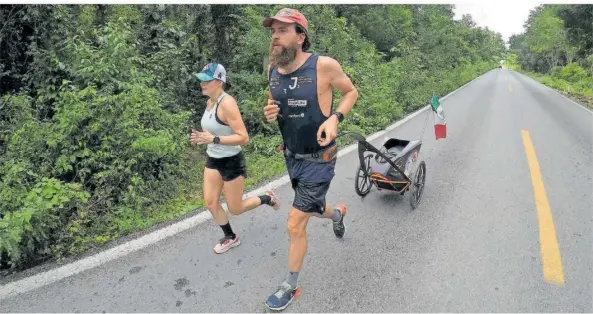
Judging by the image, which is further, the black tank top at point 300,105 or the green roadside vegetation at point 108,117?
the green roadside vegetation at point 108,117

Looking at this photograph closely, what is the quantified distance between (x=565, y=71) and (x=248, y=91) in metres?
40.1

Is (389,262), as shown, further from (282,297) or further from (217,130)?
(217,130)

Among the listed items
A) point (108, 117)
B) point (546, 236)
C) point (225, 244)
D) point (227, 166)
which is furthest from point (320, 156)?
point (108, 117)

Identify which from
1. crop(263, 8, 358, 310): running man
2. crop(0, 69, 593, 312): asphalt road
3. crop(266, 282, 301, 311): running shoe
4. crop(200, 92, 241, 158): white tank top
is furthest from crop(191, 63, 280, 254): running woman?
crop(266, 282, 301, 311): running shoe

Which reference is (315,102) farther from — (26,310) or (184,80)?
(184,80)

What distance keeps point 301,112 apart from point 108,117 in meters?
3.07

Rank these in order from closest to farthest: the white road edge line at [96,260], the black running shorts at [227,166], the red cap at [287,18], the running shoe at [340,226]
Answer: the red cap at [287,18] → the white road edge line at [96,260] → the black running shorts at [227,166] → the running shoe at [340,226]

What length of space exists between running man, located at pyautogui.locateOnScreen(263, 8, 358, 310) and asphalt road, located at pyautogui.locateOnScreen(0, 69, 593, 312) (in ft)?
1.64

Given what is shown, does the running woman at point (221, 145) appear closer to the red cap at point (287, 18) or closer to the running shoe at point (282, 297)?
the red cap at point (287, 18)

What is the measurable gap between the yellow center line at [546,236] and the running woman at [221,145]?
9.53 ft

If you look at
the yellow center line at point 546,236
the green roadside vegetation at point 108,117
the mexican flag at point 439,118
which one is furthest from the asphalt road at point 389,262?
the mexican flag at point 439,118

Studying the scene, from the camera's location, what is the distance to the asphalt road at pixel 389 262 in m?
3.02

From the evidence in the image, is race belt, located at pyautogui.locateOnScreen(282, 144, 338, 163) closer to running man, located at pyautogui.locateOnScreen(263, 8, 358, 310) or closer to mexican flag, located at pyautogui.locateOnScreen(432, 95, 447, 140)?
running man, located at pyautogui.locateOnScreen(263, 8, 358, 310)

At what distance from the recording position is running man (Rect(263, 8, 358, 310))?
9.20 ft
